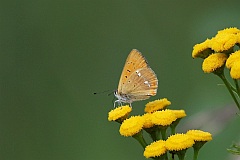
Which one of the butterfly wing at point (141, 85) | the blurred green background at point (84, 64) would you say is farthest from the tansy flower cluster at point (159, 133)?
the blurred green background at point (84, 64)

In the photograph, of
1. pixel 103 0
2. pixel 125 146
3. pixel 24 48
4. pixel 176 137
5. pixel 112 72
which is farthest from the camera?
pixel 103 0

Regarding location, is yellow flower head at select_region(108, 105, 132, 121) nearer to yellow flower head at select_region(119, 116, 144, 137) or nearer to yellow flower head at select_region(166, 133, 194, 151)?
yellow flower head at select_region(119, 116, 144, 137)

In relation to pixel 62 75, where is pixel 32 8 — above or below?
above

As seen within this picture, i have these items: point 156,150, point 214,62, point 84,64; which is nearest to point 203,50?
point 214,62

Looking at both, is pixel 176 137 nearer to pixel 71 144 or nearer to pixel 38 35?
pixel 71 144

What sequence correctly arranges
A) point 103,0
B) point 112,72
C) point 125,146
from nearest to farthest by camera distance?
point 125,146, point 112,72, point 103,0

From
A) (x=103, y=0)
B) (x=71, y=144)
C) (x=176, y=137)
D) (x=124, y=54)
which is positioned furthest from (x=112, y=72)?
(x=176, y=137)

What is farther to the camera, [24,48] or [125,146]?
[24,48]
